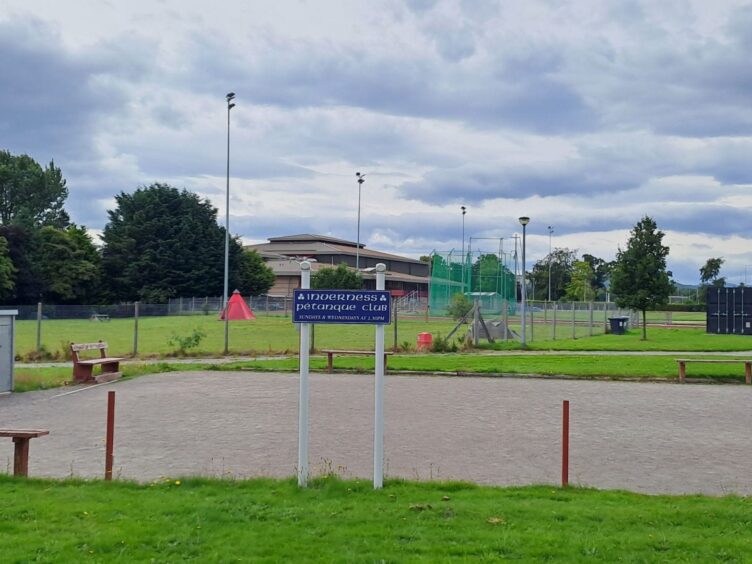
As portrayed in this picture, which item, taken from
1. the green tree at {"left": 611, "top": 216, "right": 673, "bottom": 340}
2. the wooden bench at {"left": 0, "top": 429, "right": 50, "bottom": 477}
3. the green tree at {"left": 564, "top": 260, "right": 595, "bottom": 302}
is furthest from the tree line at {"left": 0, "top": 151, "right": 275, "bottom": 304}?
the wooden bench at {"left": 0, "top": 429, "right": 50, "bottom": 477}

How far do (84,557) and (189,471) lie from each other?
2987 millimetres

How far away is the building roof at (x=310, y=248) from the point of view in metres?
111

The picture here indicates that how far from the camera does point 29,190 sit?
92375 mm

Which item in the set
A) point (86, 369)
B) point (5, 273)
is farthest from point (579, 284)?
point (86, 369)

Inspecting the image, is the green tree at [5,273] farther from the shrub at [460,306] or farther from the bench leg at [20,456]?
the bench leg at [20,456]

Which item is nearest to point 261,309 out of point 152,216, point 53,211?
point 152,216

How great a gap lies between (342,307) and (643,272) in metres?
29.8

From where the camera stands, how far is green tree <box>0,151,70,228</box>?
91000 mm

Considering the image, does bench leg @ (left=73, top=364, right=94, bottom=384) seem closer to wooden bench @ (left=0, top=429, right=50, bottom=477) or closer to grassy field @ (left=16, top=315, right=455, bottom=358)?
grassy field @ (left=16, top=315, right=455, bottom=358)

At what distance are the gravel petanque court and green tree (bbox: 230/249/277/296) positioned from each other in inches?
2465

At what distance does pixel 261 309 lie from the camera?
6425 cm

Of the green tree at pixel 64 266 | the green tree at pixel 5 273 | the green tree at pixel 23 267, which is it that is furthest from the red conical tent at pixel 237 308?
the green tree at pixel 64 266

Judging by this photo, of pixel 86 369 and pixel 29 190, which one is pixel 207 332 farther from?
pixel 29 190

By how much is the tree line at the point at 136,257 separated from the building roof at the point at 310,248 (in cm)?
2614
